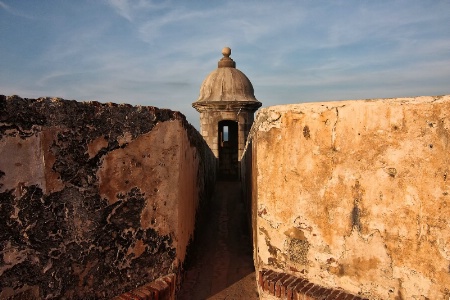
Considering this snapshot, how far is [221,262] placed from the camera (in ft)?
14.0

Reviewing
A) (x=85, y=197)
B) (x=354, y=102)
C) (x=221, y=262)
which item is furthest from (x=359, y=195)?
(x=221, y=262)

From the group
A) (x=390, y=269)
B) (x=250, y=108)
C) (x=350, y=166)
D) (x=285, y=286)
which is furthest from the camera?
(x=250, y=108)

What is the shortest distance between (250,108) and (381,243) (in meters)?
9.02

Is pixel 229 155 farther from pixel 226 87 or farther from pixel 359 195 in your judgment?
pixel 359 195

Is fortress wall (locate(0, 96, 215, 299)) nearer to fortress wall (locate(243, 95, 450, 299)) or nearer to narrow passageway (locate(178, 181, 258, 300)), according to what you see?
narrow passageway (locate(178, 181, 258, 300))

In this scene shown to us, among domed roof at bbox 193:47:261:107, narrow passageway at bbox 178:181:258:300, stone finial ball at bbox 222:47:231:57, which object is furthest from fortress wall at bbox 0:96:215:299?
stone finial ball at bbox 222:47:231:57

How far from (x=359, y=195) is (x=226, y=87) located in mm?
9358

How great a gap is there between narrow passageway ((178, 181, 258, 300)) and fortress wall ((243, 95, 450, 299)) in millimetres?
666

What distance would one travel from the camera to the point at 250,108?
36.8ft

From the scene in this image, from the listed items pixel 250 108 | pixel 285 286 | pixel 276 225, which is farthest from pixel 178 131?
pixel 250 108

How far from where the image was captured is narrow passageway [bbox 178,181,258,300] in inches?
137

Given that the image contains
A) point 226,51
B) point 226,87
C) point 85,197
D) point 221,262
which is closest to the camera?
point 85,197

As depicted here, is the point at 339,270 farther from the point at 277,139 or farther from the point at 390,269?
the point at 277,139

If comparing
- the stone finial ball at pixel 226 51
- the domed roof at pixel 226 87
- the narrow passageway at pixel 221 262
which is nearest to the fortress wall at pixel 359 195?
the narrow passageway at pixel 221 262
